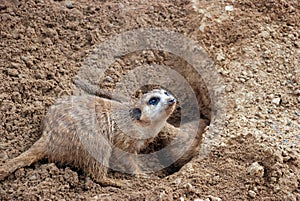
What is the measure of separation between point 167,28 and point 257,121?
1038 millimetres

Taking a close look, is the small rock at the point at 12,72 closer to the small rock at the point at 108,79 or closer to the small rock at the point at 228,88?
the small rock at the point at 108,79

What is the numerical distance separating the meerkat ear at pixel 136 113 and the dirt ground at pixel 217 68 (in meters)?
0.40

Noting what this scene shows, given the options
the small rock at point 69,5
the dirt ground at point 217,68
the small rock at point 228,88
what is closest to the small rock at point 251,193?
the dirt ground at point 217,68

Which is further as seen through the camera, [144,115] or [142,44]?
[142,44]

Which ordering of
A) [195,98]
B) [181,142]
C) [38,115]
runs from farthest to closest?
1. [195,98]
2. [181,142]
3. [38,115]

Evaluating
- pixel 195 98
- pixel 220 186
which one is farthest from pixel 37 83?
pixel 220 186

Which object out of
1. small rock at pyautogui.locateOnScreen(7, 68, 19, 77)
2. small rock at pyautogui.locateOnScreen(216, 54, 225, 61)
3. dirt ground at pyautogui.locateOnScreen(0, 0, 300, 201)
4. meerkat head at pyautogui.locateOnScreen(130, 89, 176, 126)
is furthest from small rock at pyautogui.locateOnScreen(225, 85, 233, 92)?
small rock at pyautogui.locateOnScreen(7, 68, 19, 77)

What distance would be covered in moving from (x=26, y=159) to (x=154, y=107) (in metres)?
0.84

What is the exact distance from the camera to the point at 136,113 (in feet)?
11.1

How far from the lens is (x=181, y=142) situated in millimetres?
3500

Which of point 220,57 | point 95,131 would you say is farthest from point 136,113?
point 220,57

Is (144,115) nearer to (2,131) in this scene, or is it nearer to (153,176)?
(153,176)

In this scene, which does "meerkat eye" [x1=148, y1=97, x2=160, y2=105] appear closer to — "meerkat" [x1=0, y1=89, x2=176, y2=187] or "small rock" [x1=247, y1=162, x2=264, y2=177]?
"meerkat" [x1=0, y1=89, x2=176, y2=187]

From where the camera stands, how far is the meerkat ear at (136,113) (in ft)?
11.0
